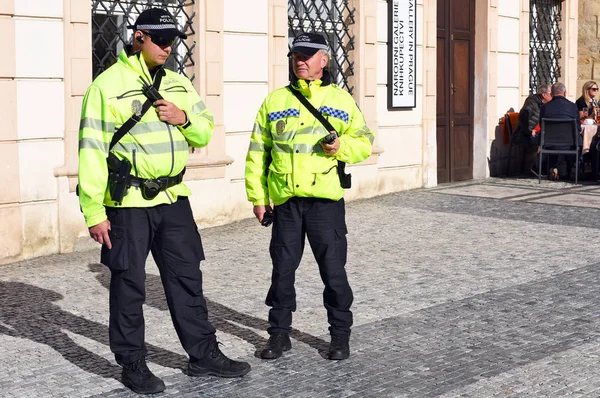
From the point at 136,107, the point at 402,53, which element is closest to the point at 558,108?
the point at 402,53

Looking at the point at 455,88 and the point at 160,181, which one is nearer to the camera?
the point at 160,181

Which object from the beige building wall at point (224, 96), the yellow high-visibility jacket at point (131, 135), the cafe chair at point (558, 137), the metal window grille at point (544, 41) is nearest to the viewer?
the yellow high-visibility jacket at point (131, 135)

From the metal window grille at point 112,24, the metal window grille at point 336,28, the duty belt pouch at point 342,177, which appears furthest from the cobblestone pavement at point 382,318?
the metal window grille at point 336,28

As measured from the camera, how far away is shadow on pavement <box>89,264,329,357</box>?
6203mm

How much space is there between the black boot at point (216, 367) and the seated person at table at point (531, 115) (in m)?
11.1

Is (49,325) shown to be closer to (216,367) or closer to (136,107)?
(216,367)

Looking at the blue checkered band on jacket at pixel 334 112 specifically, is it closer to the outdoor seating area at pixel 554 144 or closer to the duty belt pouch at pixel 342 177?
the duty belt pouch at pixel 342 177

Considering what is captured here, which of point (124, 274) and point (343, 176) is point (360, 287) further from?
point (124, 274)

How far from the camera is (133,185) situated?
5180mm

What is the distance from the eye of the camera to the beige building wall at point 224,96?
912 cm

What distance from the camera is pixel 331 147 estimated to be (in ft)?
18.6

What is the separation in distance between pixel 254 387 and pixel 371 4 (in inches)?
340

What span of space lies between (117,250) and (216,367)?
2.57ft

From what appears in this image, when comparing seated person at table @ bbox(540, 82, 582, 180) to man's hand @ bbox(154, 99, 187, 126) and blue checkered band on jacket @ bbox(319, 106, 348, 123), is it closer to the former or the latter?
blue checkered band on jacket @ bbox(319, 106, 348, 123)
